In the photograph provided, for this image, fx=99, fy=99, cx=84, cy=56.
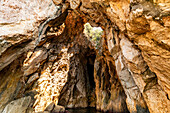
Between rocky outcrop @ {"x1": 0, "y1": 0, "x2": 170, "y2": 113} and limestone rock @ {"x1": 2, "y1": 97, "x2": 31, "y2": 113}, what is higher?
rocky outcrop @ {"x1": 0, "y1": 0, "x2": 170, "y2": 113}

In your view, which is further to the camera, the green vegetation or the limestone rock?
the green vegetation

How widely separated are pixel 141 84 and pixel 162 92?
110 cm

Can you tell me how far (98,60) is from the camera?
1603 centimetres

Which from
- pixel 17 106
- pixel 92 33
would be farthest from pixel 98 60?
pixel 17 106

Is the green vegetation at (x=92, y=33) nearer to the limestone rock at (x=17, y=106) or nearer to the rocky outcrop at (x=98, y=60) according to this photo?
the rocky outcrop at (x=98, y=60)

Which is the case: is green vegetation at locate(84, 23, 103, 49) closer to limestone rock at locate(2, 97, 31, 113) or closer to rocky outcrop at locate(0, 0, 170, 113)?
rocky outcrop at locate(0, 0, 170, 113)

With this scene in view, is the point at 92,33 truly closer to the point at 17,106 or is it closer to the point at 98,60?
the point at 98,60

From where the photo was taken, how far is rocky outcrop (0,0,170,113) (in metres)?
3.83

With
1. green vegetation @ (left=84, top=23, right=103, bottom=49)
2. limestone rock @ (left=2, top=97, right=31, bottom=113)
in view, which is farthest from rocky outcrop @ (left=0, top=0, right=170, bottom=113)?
green vegetation @ (left=84, top=23, right=103, bottom=49)

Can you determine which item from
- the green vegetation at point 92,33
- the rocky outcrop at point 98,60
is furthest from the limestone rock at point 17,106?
the green vegetation at point 92,33

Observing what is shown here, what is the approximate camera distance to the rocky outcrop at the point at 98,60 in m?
3.83

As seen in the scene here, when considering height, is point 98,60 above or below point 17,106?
above

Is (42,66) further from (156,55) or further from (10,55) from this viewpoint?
(156,55)

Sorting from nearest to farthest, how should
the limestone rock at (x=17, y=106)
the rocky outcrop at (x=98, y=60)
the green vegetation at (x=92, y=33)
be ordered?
1. the rocky outcrop at (x=98, y=60)
2. the limestone rock at (x=17, y=106)
3. the green vegetation at (x=92, y=33)
